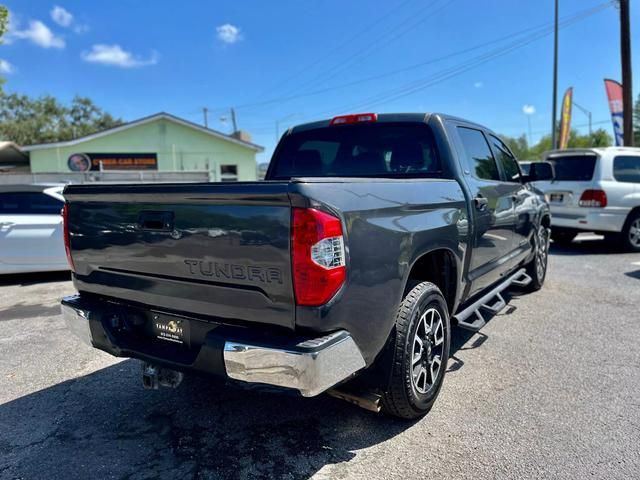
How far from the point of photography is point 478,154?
4.18 m

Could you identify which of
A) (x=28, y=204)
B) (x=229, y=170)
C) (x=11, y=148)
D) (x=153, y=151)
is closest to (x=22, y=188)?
(x=28, y=204)

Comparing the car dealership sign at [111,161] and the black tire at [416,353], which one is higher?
the car dealership sign at [111,161]

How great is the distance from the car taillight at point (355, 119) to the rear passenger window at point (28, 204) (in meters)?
5.16

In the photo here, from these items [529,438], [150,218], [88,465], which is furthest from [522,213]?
[88,465]

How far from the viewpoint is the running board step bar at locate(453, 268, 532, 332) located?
11.7 ft

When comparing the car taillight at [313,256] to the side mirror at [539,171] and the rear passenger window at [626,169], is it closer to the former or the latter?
the side mirror at [539,171]

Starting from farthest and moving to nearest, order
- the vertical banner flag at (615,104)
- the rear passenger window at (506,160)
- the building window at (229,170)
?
the building window at (229,170)
the vertical banner flag at (615,104)
the rear passenger window at (506,160)

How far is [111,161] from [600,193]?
2351 centimetres

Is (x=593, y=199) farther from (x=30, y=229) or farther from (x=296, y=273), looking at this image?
(x=30, y=229)

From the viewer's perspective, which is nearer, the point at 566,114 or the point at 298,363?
the point at 298,363

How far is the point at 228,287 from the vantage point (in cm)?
227

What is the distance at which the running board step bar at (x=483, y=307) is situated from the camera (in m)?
3.56

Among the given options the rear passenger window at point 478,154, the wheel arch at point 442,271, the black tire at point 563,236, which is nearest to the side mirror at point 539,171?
the rear passenger window at point 478,154

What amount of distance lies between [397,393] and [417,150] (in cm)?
193
